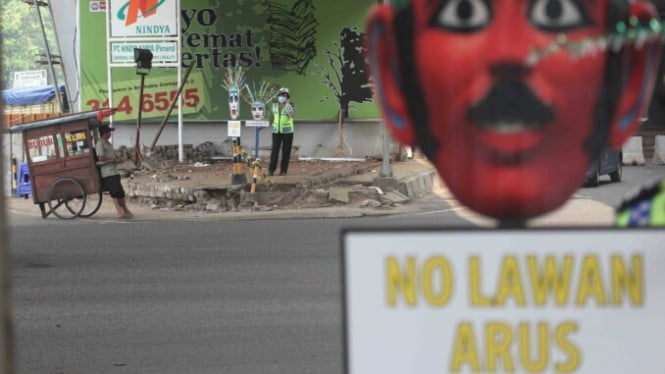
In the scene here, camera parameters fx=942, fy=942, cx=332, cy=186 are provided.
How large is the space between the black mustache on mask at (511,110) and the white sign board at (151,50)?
20.6 m

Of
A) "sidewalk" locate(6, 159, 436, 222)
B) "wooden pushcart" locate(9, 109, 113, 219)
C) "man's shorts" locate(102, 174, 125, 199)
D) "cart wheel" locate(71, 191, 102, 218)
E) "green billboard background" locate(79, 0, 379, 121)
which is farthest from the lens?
"green billboard background" locate(79, 0, 379, 121)

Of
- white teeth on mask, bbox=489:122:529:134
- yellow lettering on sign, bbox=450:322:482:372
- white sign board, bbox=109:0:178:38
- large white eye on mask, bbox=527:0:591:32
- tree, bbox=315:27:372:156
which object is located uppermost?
white sign board, bbox=109:0:178:38

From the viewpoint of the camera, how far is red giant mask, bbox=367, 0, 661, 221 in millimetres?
1826

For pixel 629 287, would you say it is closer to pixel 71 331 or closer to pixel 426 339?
pixel 426 339

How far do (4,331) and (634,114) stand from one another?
54.3 inches

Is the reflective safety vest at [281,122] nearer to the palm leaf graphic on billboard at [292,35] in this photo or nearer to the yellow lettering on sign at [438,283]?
the palm leaf graphic on billboard at [292,35]

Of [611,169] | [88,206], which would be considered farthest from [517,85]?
[611,169]

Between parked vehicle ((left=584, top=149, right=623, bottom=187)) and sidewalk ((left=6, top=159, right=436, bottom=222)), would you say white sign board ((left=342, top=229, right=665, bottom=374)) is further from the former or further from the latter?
parked vehicle ((left=584, top=149, right=623, bottom=187))

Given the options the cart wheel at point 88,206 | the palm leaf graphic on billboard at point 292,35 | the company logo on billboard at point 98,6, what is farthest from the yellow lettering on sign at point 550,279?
the company logo on billboard at point 98,6

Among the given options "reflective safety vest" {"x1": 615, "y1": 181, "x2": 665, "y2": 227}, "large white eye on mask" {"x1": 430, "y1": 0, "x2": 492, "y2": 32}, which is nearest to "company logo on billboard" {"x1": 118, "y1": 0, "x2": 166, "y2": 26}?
"reflective safety vest" {"x1": 615, "y1": 181, "x2": 665, "y2": 227}

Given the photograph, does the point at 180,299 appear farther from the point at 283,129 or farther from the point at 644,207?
the point at 283,129

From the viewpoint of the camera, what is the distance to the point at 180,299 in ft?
28.1

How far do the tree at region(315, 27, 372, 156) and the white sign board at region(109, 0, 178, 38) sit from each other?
410cm

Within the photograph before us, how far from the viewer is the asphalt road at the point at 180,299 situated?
6.54 meters
